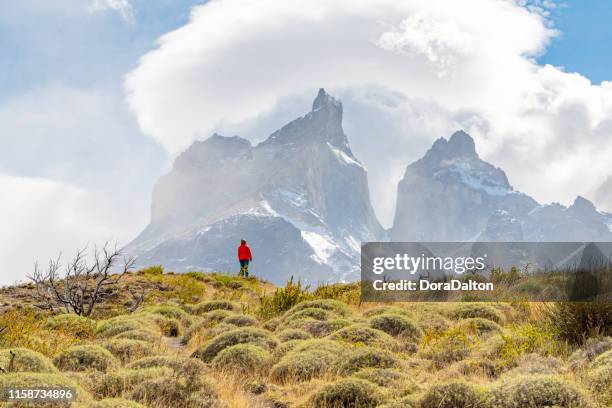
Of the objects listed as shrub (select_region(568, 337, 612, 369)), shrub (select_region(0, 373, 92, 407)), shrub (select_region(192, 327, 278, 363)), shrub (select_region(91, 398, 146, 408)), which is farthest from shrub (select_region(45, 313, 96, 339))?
shrub (select_region(568, 337, 612, 369))

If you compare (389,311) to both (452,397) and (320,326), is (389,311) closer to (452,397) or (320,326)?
(320,326)

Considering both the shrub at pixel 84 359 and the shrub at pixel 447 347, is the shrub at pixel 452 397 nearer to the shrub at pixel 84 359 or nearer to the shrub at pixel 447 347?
the shrub at pixel 447 347

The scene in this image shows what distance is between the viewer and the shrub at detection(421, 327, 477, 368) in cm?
1216

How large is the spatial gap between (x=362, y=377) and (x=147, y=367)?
11.9ft

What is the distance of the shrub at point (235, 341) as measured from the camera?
44.1ft

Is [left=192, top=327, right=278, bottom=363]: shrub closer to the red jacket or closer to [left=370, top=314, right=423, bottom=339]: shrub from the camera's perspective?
[left=370, top=314, right=423, bottom=339]: shrub

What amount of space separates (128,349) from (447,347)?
20.6 feet

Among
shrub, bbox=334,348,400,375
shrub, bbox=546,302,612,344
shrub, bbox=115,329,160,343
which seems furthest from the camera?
shrub, bbox=115,329,160,343

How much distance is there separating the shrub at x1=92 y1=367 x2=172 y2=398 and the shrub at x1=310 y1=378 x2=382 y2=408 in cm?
248

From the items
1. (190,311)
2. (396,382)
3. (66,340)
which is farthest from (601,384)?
(190,311)

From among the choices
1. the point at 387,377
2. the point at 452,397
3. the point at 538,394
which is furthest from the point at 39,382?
the point at 538,394

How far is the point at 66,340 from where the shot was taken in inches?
597

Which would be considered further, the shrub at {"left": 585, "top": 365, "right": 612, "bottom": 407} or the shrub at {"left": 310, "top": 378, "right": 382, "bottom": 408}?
the shrub at {"left": 310, "top": 378, "right": 382, "bottom": 408}

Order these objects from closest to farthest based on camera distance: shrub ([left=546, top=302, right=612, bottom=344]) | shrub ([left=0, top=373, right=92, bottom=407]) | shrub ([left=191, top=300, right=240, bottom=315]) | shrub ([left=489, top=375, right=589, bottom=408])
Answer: shrub ([left=489, top=375, right=589, bottom=408]) < shrub ([left=0, top=373, right=92, bottom=407]) < shrub ([left=546, top=302, right=612, bottom=344]) < shrub ([left=191, top=300, right=240, bottom=315])
